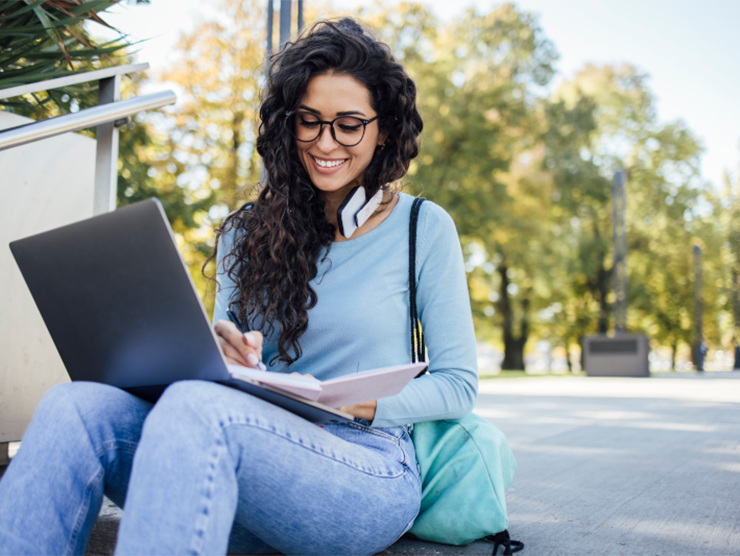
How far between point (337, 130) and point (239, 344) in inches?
31.6

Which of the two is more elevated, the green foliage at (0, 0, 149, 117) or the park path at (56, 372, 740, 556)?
the green foliage at (0, 0, 149, 117)

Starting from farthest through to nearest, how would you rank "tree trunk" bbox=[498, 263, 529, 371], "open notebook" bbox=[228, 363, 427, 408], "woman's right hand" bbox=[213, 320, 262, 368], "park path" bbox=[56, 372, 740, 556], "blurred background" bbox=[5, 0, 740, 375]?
1. "tree trunk" bbox=[498, 263, 529, 371]
2. "blurred background" bbox=[5, 0, 740, 375]
3. "park path" bbox=[56, 372, 740, 556]
4. "woman's right hand" bbox=[213, 320, 262, 368]
5. "open notebook" bbox=[228, 363, 427, 408]

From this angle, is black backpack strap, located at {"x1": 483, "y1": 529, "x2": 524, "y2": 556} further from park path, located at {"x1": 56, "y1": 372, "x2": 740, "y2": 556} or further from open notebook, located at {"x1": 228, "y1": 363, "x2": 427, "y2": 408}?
open notebook, located at {"x1": 228, "y1": 363, "x2": 427, "y2": 408}

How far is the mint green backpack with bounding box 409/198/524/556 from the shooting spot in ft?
5.25

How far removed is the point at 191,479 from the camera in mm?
1103

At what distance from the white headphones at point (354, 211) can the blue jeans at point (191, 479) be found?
2.33 ft

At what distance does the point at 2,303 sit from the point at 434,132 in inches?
580

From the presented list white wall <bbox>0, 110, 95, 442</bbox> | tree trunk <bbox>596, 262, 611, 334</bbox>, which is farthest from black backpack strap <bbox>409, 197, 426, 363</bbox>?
tree trunk <bbox>596, 262, 611, 334</bbox>

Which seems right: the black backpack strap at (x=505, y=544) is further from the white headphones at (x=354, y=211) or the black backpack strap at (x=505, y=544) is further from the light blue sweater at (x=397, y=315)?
the white headphones at (x=354, y=211)

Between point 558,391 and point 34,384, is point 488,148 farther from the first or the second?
point 34,384

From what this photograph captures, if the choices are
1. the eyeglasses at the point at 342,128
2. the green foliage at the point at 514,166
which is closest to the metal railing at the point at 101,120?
the eyeglasses at the point at 342,128

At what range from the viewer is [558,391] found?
833cm

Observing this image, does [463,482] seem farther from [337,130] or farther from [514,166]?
[514,166]

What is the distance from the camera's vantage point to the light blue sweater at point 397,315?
1688mm
